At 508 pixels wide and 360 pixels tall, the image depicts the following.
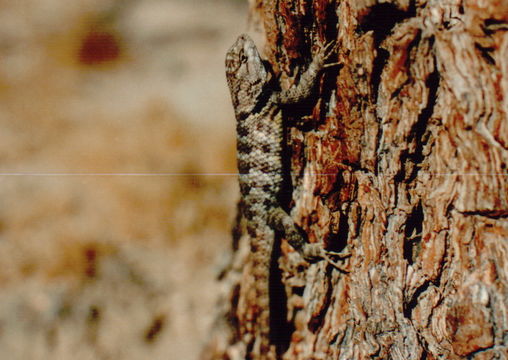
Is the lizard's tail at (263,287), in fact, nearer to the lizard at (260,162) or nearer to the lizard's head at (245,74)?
the lizard at (260,162)

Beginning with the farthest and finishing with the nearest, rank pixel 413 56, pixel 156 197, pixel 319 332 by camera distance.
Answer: pixel 156 197 → pixel 319 332 → pixel 413 56

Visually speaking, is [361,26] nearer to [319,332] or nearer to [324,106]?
[324,106]

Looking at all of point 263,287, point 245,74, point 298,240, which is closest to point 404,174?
point 298,240

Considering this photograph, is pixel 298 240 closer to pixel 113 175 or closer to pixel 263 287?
pixel 263 287

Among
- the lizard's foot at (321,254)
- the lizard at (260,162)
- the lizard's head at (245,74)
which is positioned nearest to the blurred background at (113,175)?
the lizard at (260,162)

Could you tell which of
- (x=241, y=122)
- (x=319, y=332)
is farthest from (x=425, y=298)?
(x=241, y=122)
